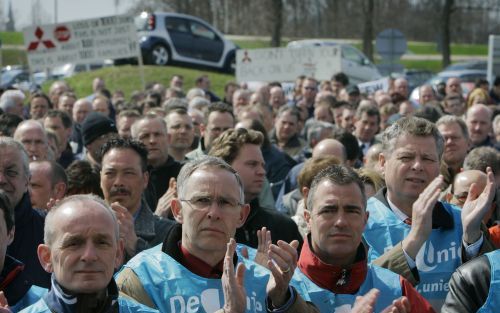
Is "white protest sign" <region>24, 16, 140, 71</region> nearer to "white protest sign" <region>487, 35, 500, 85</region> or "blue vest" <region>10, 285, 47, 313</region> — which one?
"white protest sign" <region>487, 35, 500, 85</region>

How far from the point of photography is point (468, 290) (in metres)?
4.51

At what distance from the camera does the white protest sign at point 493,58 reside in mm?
22688

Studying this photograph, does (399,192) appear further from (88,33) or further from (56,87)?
(88,33)

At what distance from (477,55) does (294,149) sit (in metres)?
51.1

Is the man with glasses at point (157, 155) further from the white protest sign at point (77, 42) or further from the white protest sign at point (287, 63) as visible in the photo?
the white protest sign at point (287, 63)

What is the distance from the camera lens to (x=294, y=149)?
12.3m

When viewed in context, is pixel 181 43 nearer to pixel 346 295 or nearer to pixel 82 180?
pixel 82 180

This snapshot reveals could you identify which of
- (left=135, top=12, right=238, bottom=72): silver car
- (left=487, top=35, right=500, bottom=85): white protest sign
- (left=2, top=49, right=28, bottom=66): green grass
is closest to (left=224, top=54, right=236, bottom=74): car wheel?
(left=135, top=12, right=238, bottom=72): silver car

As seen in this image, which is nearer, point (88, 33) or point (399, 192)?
point (399, 192)

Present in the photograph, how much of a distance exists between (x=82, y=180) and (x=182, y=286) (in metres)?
2.96

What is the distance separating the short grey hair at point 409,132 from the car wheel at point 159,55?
83.5 feet

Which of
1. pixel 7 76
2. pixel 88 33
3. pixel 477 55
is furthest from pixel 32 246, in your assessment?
pixel 477 55

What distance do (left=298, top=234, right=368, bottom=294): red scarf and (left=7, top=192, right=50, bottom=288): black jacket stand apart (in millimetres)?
1622

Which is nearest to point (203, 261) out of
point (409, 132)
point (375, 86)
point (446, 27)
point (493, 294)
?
point (493, 294)
